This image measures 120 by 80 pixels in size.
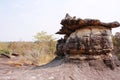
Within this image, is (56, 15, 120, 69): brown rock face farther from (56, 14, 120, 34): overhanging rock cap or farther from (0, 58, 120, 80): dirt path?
(0, 58, 120, 80): dirt path

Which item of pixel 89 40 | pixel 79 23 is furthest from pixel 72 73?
pixel 79 23

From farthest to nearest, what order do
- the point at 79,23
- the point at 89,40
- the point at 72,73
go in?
the point at 79,23
the point at 89,40
the point at 72,73

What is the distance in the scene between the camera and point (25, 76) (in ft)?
15.1

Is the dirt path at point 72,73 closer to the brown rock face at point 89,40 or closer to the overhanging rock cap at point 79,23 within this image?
the brown rock face at point 89,40

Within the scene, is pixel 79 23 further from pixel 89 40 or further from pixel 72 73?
pixel 72 73

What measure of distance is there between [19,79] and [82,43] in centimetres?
146

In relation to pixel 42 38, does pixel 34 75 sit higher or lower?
lower

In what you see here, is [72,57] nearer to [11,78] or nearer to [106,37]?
[106,37]

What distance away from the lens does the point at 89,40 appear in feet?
16.8

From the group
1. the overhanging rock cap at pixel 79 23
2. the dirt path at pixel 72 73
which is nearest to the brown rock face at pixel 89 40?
the overhanging rock cap at pixel 79 23

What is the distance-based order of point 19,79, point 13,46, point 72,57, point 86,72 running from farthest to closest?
A: point 13,46 < point 72,57 < point 86,72 < point 19,79

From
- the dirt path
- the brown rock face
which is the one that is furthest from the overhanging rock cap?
the dirt path

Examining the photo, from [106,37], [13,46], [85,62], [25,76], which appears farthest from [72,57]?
[13,46]

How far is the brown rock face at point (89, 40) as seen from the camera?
16.9 feet
